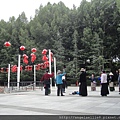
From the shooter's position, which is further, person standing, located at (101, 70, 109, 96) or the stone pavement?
person standing, located at (101, 70, 109, 96)

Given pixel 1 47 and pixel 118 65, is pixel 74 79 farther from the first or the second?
pixel 1 47

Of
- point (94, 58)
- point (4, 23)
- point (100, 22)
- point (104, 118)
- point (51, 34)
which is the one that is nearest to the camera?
point (104, 118)

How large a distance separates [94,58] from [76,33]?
5996 millimetres

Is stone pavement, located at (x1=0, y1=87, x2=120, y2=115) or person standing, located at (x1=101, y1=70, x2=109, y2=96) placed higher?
person standing, located at (x1=101, y1=70, x2=109, y2=96)

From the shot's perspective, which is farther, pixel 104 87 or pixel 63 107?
pixel 104 87

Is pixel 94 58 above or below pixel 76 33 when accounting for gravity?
below

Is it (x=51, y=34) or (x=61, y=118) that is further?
(x=51, y=34)

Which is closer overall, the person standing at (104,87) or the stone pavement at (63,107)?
the stone pavement at (63,107)

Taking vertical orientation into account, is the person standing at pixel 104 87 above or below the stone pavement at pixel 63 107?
above

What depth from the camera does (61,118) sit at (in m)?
6.00

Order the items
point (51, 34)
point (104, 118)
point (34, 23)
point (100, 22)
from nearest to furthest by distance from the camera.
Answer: point (104, 118), point (100, 22), point (51, 34), point (34, 23)

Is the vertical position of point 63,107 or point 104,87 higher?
point 104,87

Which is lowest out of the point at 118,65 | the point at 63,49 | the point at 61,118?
the point at 61,118

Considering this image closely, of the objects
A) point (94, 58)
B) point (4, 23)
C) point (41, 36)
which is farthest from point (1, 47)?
point (94, 58)
